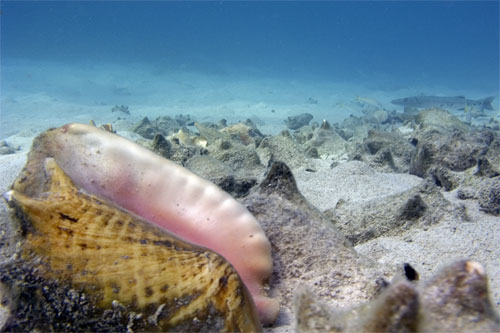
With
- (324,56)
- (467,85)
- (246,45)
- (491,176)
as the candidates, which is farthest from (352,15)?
(491,176)

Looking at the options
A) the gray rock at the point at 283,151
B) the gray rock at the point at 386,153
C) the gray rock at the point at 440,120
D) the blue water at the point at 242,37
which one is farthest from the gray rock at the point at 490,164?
the blue water at the point at 242,37

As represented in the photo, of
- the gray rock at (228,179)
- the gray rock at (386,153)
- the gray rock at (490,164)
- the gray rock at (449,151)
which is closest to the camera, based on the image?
the gray rock at (228,179)

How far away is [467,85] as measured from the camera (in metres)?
47.9

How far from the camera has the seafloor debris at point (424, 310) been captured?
0.83 m

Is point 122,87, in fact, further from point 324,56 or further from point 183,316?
point 324,56

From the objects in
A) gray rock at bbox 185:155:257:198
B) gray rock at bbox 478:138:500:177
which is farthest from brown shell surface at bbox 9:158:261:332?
gray rock at bbox 478:138:500:177

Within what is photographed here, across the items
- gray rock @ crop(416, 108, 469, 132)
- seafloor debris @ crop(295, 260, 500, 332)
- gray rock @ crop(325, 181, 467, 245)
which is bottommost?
gray rock @ crop(325, 181, 467, 245)

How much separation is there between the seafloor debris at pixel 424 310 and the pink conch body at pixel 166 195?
0.51m

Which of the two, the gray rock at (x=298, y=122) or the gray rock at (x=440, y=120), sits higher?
the gray rock at (x=440, y=120)

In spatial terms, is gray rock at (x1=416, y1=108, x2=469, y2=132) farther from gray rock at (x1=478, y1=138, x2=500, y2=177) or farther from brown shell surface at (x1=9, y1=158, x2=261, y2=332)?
brown shell surface at (x1=9, y1=158, x2=261, y2=332)

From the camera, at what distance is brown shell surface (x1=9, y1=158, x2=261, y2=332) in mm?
1130

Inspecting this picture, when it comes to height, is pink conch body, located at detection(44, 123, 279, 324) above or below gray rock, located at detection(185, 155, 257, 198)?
above

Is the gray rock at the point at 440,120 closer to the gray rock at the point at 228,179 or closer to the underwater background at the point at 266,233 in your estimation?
the underwater background at the point at 266,233

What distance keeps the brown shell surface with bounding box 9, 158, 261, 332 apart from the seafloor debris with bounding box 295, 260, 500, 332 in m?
0.33
